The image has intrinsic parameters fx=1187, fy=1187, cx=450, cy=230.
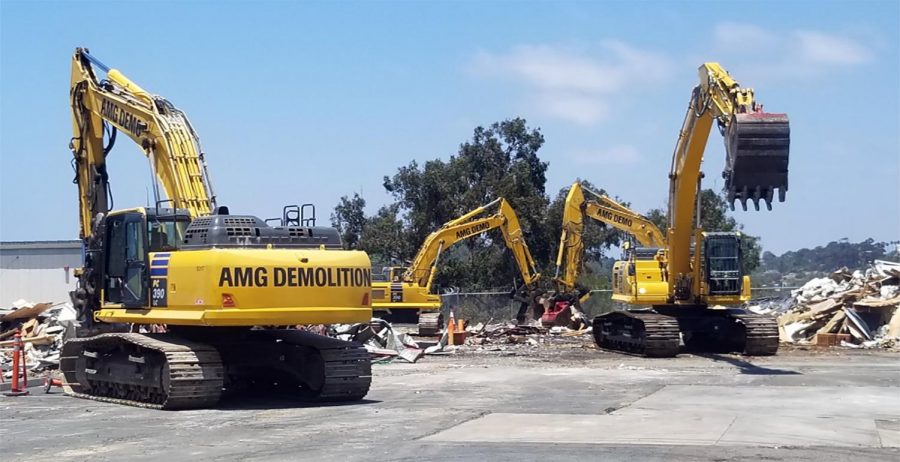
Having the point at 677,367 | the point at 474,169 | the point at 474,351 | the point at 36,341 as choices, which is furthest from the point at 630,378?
the point at 474,169

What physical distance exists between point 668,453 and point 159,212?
29.5ft

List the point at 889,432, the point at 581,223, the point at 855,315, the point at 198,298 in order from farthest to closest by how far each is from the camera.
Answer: the point at 581,223 → the point at 855,315 → the point at 198,298 → the point at 889,432

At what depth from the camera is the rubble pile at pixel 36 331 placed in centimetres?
2388

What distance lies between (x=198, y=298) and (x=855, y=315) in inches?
863

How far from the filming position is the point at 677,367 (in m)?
24.4

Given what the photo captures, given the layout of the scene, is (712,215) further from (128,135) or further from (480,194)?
(128,135)

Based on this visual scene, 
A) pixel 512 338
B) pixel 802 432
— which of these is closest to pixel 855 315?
pixel 512 338

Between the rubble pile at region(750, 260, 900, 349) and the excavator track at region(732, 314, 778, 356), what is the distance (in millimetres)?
4538

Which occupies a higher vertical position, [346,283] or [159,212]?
[159,212]

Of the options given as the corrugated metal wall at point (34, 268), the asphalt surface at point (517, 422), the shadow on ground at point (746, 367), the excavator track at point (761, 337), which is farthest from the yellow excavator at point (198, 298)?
the corrugated metal wall at point (34, 268)

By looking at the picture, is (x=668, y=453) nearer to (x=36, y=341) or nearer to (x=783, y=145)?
(x=783, y=145)

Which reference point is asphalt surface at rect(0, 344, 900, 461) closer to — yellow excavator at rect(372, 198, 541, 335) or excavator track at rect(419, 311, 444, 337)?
excavator track at rect(419, 311, 444, 337)

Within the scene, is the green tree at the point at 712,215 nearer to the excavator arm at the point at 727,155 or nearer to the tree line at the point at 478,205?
the tree line at the point at 478,205

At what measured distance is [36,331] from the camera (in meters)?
26.1
